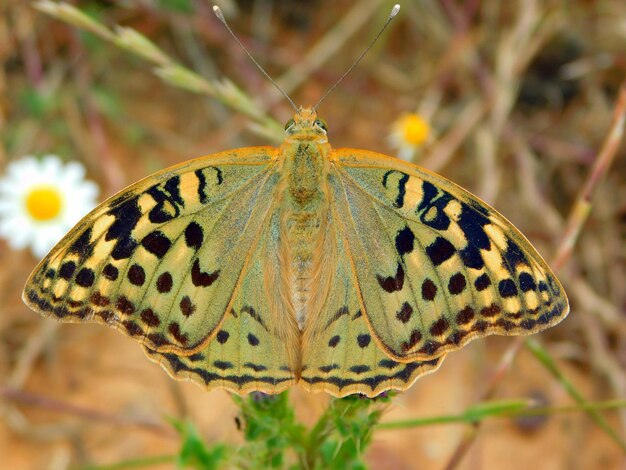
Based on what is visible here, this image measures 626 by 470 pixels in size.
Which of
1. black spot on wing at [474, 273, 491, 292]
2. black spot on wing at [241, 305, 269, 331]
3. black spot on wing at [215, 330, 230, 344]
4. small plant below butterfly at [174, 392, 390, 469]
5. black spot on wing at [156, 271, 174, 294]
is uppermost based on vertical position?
black spot on wing at [156, 271, 174, 294]

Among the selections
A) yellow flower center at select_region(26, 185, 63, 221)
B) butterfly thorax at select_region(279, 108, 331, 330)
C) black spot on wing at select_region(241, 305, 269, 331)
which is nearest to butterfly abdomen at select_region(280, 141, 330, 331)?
butterfly thorax at select_region(279, 108, 331, 330)

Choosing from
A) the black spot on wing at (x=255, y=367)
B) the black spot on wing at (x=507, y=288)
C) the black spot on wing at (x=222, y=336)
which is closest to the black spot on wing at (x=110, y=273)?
the black spot on wing at (x=222, y=336)

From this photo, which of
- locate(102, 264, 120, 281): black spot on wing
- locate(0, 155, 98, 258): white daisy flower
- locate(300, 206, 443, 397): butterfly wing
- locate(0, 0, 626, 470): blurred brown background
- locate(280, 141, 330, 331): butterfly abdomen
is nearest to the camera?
locate(300, 206, 443, 397): butterfly wing

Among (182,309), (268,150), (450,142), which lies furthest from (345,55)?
(182,309)

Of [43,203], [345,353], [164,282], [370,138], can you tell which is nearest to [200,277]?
[164,282]

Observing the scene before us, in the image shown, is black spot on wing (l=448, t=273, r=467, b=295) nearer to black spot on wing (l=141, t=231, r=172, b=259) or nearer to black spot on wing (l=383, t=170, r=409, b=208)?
black spot on wing (l=383, t=170, r=409, b=208)

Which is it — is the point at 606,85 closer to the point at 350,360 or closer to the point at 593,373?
the point at 593,373

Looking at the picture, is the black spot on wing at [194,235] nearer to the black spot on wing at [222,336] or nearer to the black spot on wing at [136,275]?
the black spot on wing at [136,275]

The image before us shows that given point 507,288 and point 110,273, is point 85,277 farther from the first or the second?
point 507,288
